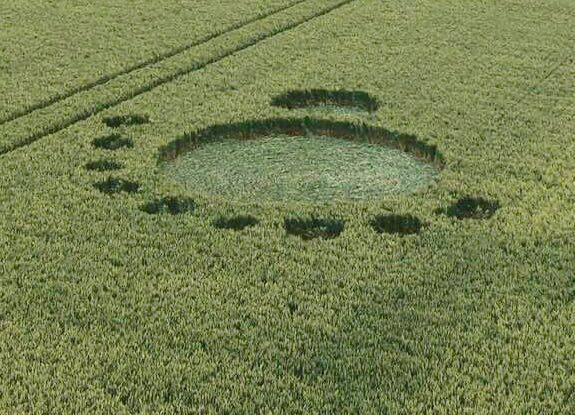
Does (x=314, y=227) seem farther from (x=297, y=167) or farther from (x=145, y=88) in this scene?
(x=145, y=88)

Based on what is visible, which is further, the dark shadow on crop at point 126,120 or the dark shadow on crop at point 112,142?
the dark shadow on crop at point 126,120

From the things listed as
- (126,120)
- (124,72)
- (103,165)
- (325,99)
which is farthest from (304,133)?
(124,72)

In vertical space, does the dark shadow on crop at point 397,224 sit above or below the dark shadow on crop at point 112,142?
above

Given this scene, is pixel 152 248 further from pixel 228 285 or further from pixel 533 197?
pixel 533 197

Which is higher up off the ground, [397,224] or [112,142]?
[397,224]

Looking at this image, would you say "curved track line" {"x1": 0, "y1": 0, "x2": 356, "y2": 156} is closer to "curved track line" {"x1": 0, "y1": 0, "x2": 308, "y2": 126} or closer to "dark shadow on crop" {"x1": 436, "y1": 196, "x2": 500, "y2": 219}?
"curved track line" {"x1": 0, "y1": 0, "x2": 308, "y2": 126}

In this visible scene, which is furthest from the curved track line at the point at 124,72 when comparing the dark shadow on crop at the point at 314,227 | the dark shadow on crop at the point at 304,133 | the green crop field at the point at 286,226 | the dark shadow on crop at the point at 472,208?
the dark shadow on crop at the point at 472,208

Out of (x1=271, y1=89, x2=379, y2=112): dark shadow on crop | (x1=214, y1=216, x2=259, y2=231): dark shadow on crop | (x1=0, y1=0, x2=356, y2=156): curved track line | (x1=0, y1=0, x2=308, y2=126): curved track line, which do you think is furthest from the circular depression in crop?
(x1=0, y1=0, x2=308, y2=126): curved track line

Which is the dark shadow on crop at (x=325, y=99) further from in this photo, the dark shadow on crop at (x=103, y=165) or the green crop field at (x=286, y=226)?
the dark shadow on crop at (x=103, y=165)
